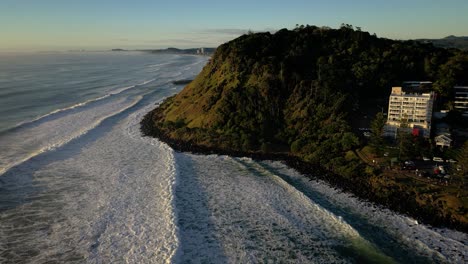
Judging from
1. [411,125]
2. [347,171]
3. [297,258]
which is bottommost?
[297,258]

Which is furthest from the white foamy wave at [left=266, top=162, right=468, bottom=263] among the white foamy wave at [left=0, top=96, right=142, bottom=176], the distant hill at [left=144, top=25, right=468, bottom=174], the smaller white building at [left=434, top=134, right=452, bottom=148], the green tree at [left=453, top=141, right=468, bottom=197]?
the white foamy wave at [left=0, top=96, right=142, bottom=176]

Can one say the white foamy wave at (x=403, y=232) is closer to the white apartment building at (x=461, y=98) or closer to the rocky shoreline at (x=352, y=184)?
the rocky shoreline at (x=352, y=184)

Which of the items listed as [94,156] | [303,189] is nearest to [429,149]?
[303,189]

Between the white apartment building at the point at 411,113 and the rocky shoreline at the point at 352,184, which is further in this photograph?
the white apartment building at the point at 411,113

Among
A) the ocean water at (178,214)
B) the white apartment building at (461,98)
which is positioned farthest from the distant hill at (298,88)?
the ocean water at (178,214)

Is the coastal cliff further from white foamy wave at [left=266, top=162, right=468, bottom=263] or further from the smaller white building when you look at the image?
the smaller white building

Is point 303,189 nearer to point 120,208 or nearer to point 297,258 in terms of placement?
point 297,258

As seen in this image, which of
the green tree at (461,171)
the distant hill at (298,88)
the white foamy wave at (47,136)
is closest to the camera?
the green tree at (461,171)
